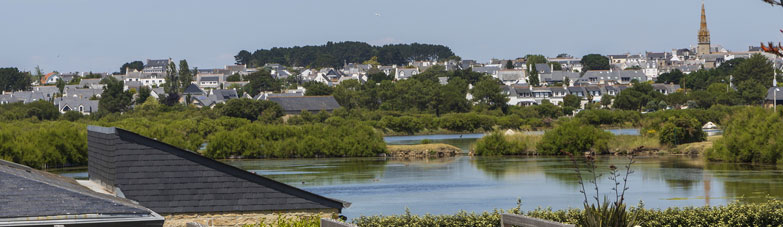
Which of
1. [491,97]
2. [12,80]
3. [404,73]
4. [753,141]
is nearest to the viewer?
[753,141]

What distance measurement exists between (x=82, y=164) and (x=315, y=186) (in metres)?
19.3

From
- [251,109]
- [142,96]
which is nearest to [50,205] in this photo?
[251,109]

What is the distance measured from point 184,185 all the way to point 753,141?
120 ft

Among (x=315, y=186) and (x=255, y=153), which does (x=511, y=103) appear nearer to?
(x=255, y=153)

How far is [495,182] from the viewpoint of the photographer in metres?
39.0

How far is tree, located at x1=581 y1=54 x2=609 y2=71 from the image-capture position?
188250 mm

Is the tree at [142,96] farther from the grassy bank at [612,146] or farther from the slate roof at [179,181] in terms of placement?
the slate roof at [179,181]

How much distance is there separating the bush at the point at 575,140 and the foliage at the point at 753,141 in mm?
6113

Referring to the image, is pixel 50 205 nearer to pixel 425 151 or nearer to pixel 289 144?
pixel 425 151

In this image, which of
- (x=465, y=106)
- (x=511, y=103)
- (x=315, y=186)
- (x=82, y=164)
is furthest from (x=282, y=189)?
(x=511, y=103)

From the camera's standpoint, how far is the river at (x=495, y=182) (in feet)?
101

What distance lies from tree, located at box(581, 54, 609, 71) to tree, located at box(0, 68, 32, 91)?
98.3 m

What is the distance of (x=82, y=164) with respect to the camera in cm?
5159

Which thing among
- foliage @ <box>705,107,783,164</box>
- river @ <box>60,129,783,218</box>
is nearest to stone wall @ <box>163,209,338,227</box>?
river @ <box>60,129,783,218</box>
